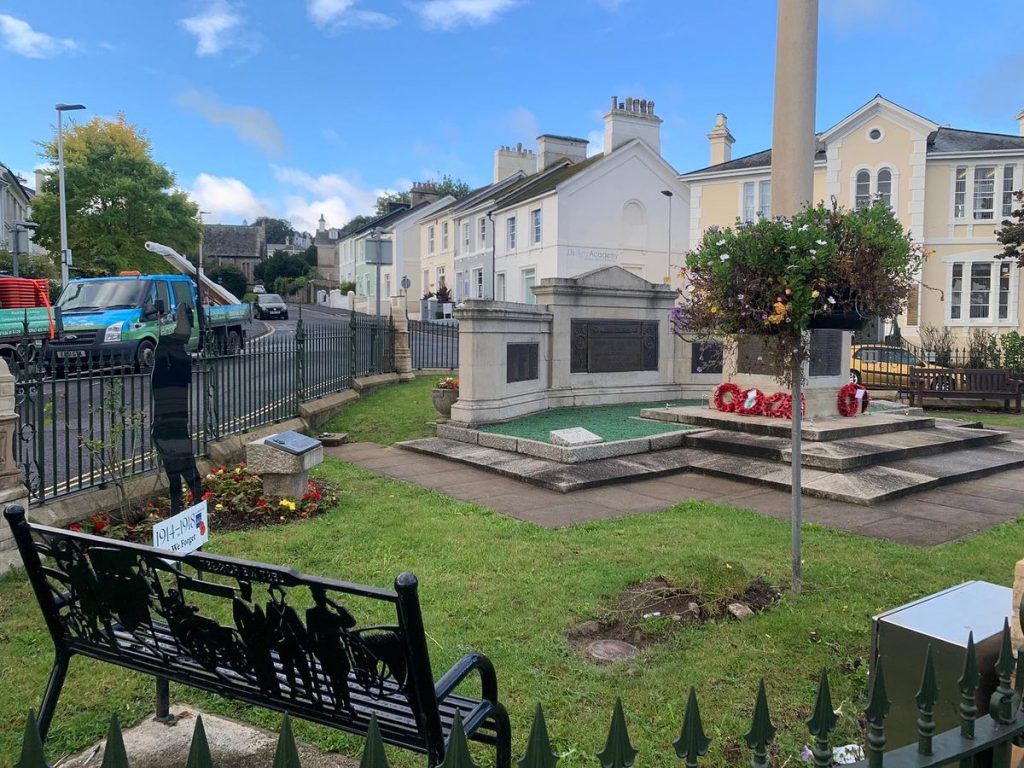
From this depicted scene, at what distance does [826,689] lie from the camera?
1.68m

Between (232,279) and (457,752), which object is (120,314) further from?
(232,279)

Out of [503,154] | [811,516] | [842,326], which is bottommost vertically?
[811,516]

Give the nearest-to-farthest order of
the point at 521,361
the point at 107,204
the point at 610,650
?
1. the point at 610,650
2. the point at 521,361
3. the point at 107,204

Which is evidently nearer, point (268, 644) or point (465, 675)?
point (268, 644)

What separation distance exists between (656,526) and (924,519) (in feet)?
8.73

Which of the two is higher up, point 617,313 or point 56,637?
point 617,313

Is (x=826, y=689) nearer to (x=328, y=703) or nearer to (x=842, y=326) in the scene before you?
(x=328, y=703)

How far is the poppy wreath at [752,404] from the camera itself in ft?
37.5

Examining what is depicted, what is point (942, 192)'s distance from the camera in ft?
90.9

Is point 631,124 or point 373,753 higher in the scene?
point 631,124

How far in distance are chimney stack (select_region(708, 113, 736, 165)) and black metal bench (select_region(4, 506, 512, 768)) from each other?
3453 centimetres

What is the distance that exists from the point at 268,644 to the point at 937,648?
2.36 meters

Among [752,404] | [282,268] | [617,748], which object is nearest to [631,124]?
[752,404]

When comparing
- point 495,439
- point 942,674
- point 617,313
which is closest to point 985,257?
point 617,313
